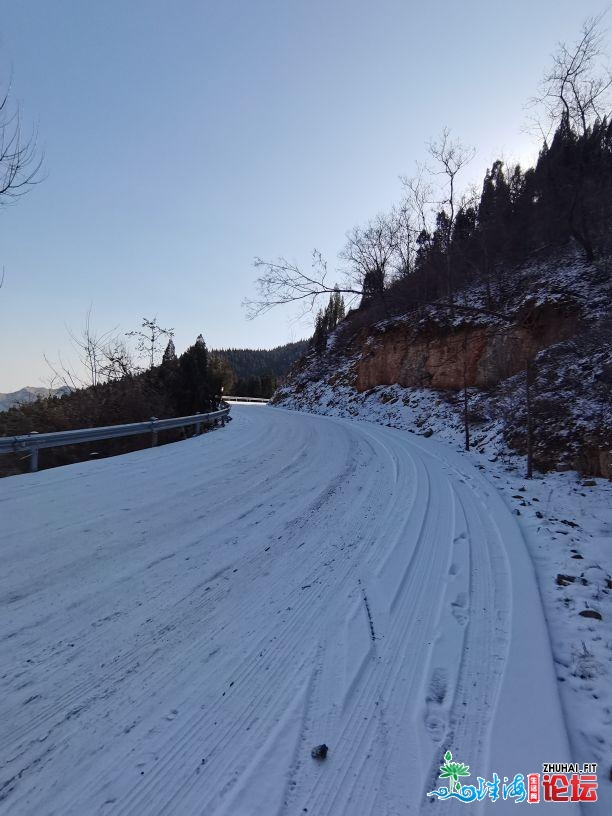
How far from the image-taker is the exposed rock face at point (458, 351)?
15.5 m

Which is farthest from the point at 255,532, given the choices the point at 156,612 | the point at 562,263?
the point at 562,263

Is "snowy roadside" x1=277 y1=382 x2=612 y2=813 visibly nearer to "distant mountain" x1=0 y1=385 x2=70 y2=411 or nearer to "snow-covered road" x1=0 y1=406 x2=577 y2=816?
"snow-covered road" x1=0 y1=406 x2=577 y2=816

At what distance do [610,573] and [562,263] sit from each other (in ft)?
70.1

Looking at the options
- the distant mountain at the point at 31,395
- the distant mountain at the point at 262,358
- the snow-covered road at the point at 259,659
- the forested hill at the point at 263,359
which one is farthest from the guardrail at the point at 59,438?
the distant mountain at the point at 262,358

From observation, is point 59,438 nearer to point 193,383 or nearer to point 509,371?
point 193,383

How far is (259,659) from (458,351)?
19.5 meters

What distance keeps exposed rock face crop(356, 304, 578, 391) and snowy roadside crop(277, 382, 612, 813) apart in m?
6.98

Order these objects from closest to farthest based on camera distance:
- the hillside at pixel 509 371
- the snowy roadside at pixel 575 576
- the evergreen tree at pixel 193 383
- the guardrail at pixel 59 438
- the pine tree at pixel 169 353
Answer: the snowy roadside at pixel 575 576 < the guardrail at pixel 59 438 < the hillside at pixel 509 371 < the evergreen tree at pixel 193 383 < the pine tree at pixel 169 353

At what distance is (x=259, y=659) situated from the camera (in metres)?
2.39

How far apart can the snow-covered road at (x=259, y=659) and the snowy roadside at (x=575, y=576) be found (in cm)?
15

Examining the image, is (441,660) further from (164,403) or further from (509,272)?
(509,272)

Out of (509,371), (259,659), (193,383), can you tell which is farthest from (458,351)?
(259,659)

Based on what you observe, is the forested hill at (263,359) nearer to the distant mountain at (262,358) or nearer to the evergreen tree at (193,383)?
the distant mountain at (262,358)

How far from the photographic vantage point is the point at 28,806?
4.98 feet
